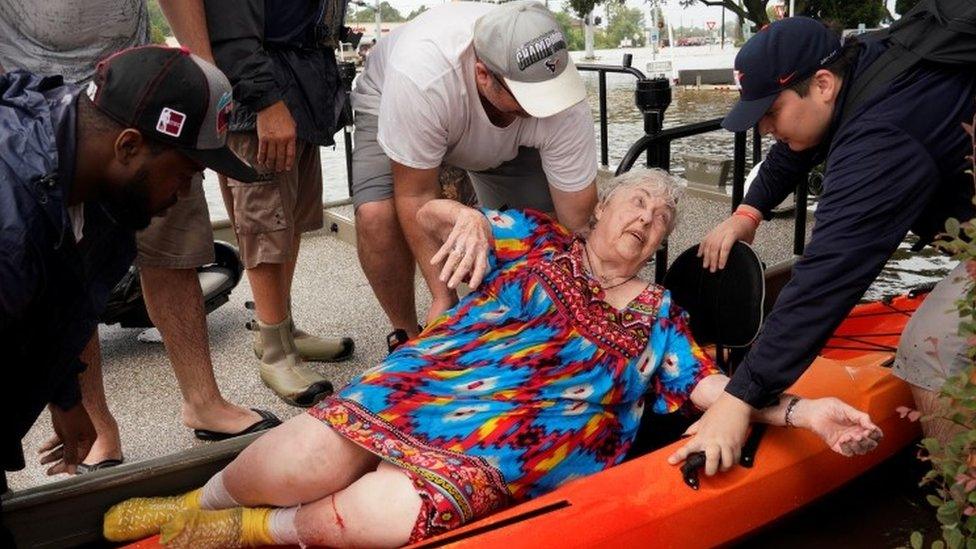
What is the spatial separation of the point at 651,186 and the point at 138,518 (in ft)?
5.52

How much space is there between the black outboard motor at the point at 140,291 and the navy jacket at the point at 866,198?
2275 mm

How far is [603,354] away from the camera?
2.43 metres

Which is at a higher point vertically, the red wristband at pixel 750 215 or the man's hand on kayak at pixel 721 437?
the red wristband at pixel 750 215

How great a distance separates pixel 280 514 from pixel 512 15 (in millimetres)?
1550

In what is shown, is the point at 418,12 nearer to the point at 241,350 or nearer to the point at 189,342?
the point at 241,350

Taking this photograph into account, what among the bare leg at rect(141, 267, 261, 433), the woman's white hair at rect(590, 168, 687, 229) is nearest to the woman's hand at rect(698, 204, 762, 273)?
the woman's white hair at rect(590, 168, 687, 229)

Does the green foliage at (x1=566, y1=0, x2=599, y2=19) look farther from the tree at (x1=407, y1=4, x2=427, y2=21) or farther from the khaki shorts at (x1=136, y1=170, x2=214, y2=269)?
the khaki shorts at (x1=136, y1=170, x2=214, y2=269)

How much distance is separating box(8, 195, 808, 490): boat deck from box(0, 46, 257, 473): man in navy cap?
125 centimetres

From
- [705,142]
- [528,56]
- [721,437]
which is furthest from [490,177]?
[705,142]

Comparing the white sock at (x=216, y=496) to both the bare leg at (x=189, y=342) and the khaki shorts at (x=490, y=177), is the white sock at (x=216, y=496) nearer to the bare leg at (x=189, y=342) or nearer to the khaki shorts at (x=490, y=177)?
the bare leg at (x=189, y=342)

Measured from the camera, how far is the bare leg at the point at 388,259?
323 centimetres

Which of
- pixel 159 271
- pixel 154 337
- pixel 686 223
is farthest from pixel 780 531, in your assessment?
pixel 686 223

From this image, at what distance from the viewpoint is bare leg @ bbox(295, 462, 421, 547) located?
81.2 inches

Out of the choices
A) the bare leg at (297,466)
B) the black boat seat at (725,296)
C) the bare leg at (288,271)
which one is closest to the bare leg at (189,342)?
the bare leg at (288,271)
